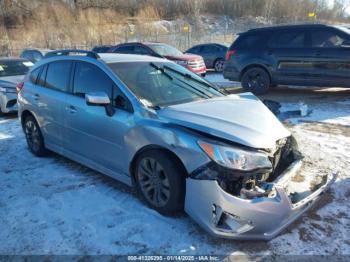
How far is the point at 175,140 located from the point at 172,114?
37cm

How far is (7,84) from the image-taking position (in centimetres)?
851

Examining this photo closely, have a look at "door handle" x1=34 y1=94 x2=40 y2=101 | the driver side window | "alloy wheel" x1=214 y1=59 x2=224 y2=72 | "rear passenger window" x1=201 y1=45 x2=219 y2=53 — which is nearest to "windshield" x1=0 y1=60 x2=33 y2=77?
"door handle" x1=34 y1=94 x2=40 y2=101

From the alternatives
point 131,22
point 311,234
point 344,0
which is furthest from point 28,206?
point 344,0

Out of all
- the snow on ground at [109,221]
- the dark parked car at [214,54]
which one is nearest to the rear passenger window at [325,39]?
the snow on ground at [109,221]

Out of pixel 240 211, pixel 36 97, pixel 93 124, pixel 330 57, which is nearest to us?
pixel 240 211

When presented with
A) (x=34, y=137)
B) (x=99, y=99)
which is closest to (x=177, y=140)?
(x=99, y=99)

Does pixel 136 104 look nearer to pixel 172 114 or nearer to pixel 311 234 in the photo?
pixel 172 114

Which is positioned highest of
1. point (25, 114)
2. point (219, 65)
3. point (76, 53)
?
point (76, 53)

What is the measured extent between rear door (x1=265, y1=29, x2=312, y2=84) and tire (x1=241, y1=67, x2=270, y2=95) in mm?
274

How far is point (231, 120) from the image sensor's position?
327cm

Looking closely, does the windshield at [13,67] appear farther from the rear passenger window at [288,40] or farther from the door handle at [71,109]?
the rear passenger window at [288,40]

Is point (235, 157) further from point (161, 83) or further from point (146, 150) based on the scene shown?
point (161, 83)

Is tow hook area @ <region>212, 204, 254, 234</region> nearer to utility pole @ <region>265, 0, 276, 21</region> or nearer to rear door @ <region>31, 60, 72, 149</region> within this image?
rear door @ <region>31, 60, 72, 149</region>

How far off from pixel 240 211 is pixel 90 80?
2.53 meters
